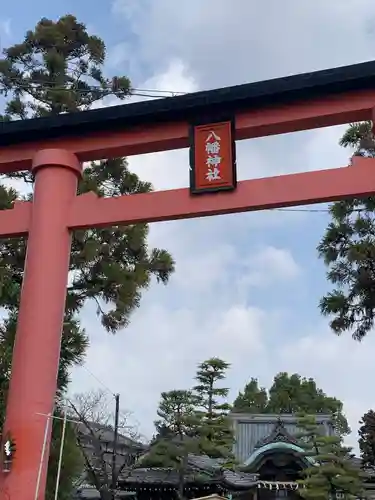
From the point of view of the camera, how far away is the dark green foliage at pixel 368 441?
1318 cm

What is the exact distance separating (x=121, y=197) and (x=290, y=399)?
3633 cm

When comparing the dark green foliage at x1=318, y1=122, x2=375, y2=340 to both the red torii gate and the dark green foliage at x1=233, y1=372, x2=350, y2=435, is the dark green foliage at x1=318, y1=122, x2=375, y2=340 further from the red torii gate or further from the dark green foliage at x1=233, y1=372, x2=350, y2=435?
the dark green foliage at x1=233, y1=372, x2=350, y2=435

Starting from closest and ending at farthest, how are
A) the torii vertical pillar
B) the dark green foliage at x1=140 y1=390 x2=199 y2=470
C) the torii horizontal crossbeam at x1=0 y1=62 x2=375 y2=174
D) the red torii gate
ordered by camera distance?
the torii vertical pillar → the red torii gate → the torii horizontal crossbeam at x1=0 y1=62 x2=375 y2=174 → the dark green foliage at x1=140 y1=390 x2=199 y2=470

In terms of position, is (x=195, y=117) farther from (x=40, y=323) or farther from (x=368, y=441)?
(x=368, y=441)

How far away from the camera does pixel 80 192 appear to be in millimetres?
9898

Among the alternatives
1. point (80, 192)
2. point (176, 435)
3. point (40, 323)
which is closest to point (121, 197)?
point (40, 323)

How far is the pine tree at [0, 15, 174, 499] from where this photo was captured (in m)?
9.23

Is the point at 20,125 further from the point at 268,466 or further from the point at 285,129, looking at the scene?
the point at 268,466

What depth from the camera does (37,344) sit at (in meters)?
4.81

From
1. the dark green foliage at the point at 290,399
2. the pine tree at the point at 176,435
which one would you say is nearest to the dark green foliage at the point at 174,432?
the pine tree at the point at 176,435

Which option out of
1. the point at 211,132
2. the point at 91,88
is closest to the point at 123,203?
the point at 211,132

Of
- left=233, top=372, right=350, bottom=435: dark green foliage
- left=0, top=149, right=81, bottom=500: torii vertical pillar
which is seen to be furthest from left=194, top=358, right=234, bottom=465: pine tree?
left=233, top=372, right=350, bottom=435: dark green foliage

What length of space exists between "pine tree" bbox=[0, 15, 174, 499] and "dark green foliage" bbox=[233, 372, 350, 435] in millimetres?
29029

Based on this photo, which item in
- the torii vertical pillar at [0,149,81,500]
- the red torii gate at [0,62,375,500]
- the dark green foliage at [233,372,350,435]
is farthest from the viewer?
the dark green foliage at [233,372,350,435]
